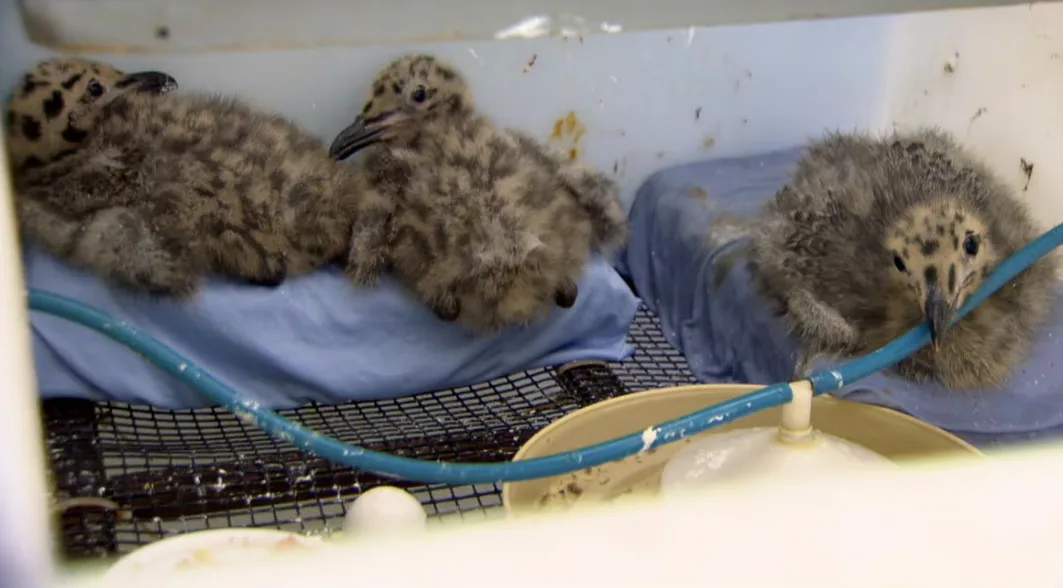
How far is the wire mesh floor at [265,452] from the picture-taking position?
4.73 ft

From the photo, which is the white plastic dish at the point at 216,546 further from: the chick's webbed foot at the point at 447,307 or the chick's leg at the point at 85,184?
the chick's leg at the point at 85,184

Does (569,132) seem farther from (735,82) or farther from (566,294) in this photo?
(566,294)

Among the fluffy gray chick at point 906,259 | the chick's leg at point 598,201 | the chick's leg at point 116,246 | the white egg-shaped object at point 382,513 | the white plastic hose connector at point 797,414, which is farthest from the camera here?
the chick's leg at point 598,201

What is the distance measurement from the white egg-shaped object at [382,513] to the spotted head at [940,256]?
78 centimetres

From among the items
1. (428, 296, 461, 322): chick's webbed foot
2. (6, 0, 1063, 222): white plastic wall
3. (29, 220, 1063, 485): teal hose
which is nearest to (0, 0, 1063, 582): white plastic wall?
(6, 0, 1063, 222): white plastic wall

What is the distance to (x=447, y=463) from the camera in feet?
3.64

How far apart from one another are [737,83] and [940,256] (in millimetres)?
1020

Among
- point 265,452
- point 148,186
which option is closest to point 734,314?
point 265,452

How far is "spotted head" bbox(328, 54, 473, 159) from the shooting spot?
6.31 feet

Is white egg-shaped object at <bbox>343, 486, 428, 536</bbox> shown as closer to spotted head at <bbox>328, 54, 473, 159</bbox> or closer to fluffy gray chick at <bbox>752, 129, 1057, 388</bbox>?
fluffy gray chick at <bbox>752, 129, 1057, 388</bbox>

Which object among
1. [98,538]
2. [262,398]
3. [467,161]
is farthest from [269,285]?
[98,538]

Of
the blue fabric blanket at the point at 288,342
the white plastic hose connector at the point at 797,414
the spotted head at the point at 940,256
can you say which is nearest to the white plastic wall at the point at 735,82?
the blue fabric blanket at the point at 288,342

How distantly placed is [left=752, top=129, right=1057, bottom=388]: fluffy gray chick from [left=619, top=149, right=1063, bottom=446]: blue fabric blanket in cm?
5

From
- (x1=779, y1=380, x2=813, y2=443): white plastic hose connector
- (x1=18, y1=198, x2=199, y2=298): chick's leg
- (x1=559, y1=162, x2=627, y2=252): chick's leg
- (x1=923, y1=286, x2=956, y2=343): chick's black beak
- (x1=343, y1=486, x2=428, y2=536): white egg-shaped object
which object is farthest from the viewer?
(x1=559, y1=162, x2=627, y2=252): chick's leg
